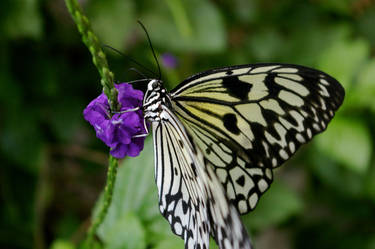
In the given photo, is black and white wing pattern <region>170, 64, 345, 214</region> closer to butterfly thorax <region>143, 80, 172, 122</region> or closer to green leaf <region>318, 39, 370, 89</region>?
butterfly thorax <region>143, 80, 172, 122</region>

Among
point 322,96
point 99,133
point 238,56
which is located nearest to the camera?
point 99,133

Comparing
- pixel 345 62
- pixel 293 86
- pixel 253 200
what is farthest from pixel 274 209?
pixel 293 86

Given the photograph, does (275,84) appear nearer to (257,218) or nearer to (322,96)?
(322,96)

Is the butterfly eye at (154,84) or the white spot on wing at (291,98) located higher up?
the butterfly eye at (154,84)

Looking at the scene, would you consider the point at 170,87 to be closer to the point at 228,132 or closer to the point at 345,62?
the point at 345,62

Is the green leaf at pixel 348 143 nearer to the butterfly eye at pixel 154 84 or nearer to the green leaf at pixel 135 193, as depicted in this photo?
the green leaf at pixel 135 193

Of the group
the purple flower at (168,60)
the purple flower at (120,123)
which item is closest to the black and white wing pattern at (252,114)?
the purple flower at (120,123)

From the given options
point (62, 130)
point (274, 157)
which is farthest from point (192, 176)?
point (62, 130)
